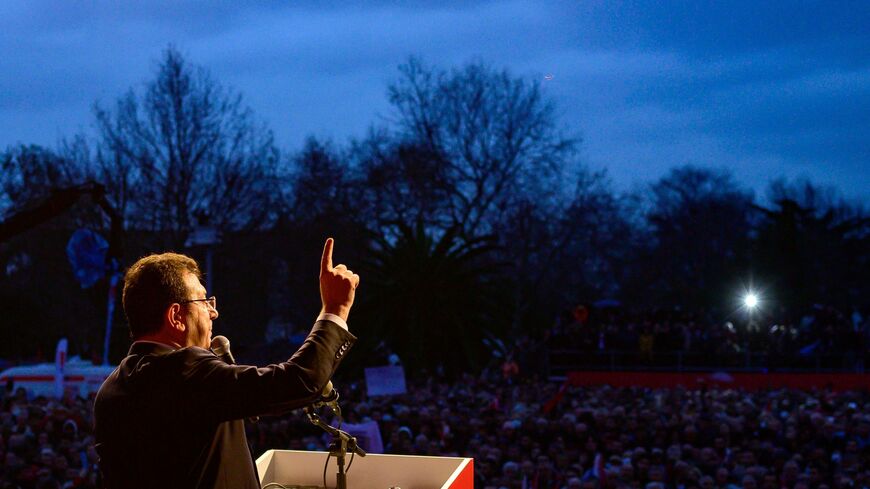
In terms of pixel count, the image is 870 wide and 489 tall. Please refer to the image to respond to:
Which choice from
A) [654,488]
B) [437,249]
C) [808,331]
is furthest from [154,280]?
[808,331]

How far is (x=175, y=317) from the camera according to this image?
232cm

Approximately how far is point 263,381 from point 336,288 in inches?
12.7

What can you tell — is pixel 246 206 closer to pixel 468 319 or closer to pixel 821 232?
pixel 468 319

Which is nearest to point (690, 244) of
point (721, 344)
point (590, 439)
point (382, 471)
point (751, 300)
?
point (751, 300)

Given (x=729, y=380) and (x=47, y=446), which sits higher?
(x=729, y=380)

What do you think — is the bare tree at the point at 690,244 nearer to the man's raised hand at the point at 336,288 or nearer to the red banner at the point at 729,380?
the red banner at the point at 729,380

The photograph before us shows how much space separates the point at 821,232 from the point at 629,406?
35.1 m

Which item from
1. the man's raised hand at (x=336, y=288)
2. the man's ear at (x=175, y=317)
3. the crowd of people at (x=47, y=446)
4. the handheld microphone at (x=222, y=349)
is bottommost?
the crowd of people at (x=47, y=446)

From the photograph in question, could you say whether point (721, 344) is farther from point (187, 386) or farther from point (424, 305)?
point (187, 386)

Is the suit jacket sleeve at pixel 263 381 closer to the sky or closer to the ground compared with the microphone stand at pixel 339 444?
closer to the sky

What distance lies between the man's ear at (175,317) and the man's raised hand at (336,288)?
0.40 metres

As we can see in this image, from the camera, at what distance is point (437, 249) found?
68.3ft

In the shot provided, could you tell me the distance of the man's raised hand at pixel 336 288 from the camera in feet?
7.29

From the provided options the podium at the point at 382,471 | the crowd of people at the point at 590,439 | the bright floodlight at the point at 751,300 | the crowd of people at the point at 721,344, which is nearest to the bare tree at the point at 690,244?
the bright floodlight at the point at 751,300
